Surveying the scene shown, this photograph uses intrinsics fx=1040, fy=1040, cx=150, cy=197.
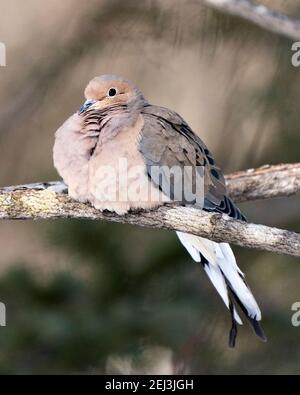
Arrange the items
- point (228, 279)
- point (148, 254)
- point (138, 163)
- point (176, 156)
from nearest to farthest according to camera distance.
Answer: point (138, 163)
point (176, 156)
point (228, 279)
point (148, 254)

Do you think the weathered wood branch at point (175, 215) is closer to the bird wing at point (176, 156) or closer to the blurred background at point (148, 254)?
the bird wing at point (176, 156)

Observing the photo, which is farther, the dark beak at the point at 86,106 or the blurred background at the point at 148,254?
the blurred background at the point at 148,254

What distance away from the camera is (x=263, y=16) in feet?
15.2

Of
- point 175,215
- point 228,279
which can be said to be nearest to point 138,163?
point 175,215

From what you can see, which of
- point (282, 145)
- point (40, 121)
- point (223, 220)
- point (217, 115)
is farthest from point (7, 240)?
point (223, 220)

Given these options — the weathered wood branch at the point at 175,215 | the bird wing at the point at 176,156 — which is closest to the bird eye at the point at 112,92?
the bird wing at the point at 176,156

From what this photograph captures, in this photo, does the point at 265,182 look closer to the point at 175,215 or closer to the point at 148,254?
the point at 148,254

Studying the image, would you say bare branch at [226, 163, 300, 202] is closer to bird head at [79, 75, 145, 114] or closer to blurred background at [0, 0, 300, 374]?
blurred background at [0, 0, 300, 374]

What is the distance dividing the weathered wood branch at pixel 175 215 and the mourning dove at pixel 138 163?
0.17 feet

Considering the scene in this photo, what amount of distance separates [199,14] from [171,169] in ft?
3.29

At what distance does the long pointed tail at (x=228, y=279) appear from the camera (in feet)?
14.3

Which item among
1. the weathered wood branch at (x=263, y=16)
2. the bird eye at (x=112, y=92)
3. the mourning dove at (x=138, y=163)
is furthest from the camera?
the weathered wood branch at (x=263, y=16)

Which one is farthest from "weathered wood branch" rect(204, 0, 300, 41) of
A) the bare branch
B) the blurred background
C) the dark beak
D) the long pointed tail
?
the long pointed tail

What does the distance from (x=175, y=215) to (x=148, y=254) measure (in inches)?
42.1
